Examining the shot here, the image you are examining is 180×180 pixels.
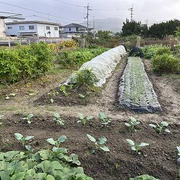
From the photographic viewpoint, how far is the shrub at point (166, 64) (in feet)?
22.8

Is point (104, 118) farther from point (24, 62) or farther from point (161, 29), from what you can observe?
point (161, 29)

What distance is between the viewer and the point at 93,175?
201 centimetres

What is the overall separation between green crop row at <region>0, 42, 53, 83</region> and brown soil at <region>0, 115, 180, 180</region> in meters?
1.90

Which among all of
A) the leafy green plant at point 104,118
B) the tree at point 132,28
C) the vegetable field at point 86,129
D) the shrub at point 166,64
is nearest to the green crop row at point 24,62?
the vegetable field at point 86,129

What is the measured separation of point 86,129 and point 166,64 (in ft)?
16.6

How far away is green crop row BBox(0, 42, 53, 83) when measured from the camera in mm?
4930

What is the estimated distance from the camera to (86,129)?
2928 millimetres

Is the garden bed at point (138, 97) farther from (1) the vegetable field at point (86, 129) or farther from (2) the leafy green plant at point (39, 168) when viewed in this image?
(2) the leafy green plant at point (39, 168)

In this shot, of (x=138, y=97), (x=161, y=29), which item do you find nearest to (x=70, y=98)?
(x=138, y=97)

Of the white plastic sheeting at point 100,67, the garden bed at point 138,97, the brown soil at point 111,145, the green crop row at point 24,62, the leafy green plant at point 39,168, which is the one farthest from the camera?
the white plastic sheeting at point 100,67

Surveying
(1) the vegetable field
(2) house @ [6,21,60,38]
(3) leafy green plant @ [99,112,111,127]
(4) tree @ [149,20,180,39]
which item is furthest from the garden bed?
(2) house @ [6,21,60,38]

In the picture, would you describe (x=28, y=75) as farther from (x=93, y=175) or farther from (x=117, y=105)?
(x=93, y=175)

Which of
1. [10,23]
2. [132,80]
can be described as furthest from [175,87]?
[10,23]

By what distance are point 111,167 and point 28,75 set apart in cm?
424
